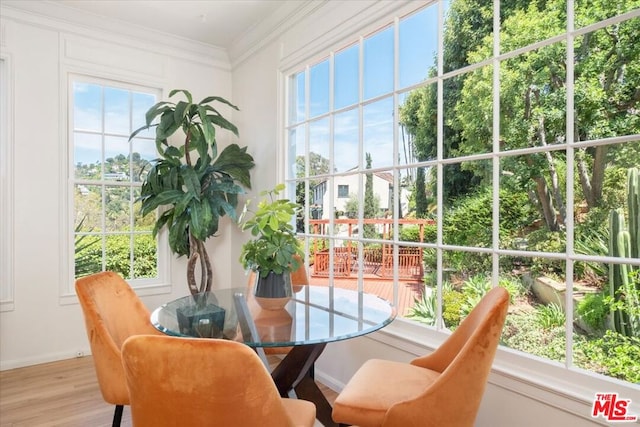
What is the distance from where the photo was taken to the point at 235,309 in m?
1.89

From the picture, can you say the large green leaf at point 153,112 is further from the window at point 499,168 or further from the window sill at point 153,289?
the window sill at point 153,289

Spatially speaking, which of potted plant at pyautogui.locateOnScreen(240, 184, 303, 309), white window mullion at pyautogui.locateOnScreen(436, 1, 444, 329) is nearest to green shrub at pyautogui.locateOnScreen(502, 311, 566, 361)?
white window mullion at pyautogui.locateOnScreen(436, 1, 444, 329)

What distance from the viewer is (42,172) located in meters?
3.15

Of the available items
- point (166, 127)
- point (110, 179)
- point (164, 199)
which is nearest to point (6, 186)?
point (110, 179)

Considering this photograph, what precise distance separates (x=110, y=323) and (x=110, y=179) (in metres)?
2.11

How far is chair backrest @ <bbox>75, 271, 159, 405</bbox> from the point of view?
5.39 ft

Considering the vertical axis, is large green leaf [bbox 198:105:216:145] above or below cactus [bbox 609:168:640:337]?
above

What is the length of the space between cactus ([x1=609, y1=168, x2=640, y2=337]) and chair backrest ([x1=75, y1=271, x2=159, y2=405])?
6.76 ft

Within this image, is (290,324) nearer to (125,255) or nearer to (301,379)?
(301,379)

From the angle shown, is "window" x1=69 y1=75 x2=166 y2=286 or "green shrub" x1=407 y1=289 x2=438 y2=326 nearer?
"green shrub" x1=407 y1=289 x2=438 y2=326

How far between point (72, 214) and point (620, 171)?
3.82 meters

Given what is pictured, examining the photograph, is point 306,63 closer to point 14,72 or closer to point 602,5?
point 602,5

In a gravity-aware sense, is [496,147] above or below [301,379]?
above

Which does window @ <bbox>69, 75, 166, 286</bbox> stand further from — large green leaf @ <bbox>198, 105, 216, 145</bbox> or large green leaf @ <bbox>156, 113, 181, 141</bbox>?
large green leaf @ <bbox>198, 105, 216, 145</bbox>
